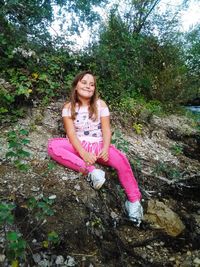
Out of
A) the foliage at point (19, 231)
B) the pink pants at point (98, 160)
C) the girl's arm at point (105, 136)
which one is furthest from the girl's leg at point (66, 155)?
the foliage at point (19, 231)

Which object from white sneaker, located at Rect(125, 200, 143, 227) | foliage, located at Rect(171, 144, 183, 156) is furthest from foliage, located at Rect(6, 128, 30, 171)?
foliage, located at Rect(171, 144, 183, 156)

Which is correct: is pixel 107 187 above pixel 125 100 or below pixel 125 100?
below

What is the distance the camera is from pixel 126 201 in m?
3.17

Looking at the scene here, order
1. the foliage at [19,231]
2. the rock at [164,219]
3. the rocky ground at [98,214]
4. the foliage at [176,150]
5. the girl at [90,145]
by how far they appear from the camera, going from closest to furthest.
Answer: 1. the foliage at [19,231]
2. the rocky ground at [98,214]
3. the rock at [164,219]
4. the girl at [90,145]
5. the foliage at [176,150]

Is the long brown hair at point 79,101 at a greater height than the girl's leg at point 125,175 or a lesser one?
greater

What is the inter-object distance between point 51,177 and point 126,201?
821 mm

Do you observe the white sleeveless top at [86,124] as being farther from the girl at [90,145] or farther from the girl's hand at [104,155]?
the girl's hand at [104,155]

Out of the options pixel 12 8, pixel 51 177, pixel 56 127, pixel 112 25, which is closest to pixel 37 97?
pixel 56 127

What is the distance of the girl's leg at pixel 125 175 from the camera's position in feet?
10.3

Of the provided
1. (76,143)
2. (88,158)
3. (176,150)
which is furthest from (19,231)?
(176,150)

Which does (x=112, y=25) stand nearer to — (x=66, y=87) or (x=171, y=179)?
(x=66, y=87)

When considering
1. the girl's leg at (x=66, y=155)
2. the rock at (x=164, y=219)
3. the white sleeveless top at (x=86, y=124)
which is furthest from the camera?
the white sleeveless top at (x=86, y=124)

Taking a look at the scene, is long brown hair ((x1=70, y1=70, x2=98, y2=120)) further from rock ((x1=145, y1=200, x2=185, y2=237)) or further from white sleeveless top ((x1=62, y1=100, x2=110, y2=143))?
rock ((x1=145, y1=200, x2=185, y2=237))

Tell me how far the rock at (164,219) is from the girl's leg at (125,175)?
22 centimetres
